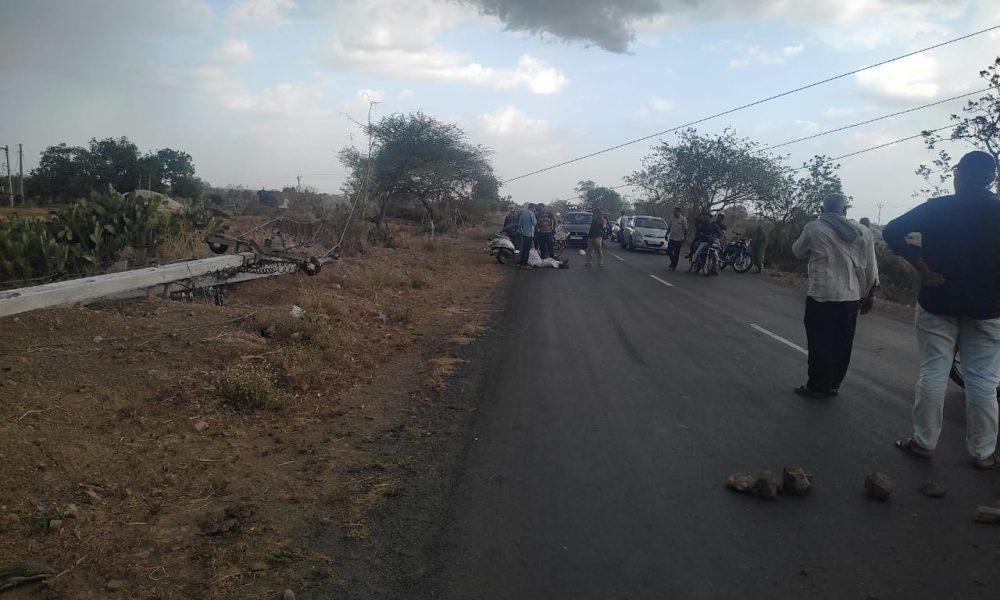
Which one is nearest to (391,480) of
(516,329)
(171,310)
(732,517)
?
(732,517)

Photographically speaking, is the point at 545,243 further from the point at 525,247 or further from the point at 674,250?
the point at 674,250

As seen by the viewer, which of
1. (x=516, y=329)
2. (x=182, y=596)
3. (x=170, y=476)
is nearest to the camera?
(x=182, y=596)

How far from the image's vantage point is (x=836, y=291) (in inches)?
252

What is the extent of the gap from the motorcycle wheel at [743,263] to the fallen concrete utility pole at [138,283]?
15.4 m

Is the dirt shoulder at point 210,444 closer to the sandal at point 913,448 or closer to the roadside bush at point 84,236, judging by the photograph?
the roadside bush at point 84,236

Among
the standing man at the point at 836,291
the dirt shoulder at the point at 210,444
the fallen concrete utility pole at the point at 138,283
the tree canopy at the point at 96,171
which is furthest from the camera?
the tree canopy at the point at 96,171

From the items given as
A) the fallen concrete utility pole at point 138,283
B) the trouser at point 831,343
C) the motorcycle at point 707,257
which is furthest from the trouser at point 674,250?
the trouser at point 831,343

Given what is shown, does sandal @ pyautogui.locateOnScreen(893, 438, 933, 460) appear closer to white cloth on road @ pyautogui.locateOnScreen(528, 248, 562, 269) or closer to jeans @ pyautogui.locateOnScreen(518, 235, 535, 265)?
jeans @ pyautogui.locateOnScreen(518, 235, 535, 265)

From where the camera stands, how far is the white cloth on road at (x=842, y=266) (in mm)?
6430

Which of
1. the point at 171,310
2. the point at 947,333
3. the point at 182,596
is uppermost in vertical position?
the point at 947,333

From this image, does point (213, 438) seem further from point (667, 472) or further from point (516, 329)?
point (516, 329)

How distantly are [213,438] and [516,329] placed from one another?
5.63 metres

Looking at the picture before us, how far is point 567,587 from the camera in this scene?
3205 mm

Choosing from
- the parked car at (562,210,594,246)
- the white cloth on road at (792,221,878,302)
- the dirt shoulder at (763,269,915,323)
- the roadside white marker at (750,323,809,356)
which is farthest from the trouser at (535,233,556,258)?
the white cloth on road at (792,221,878,302)
